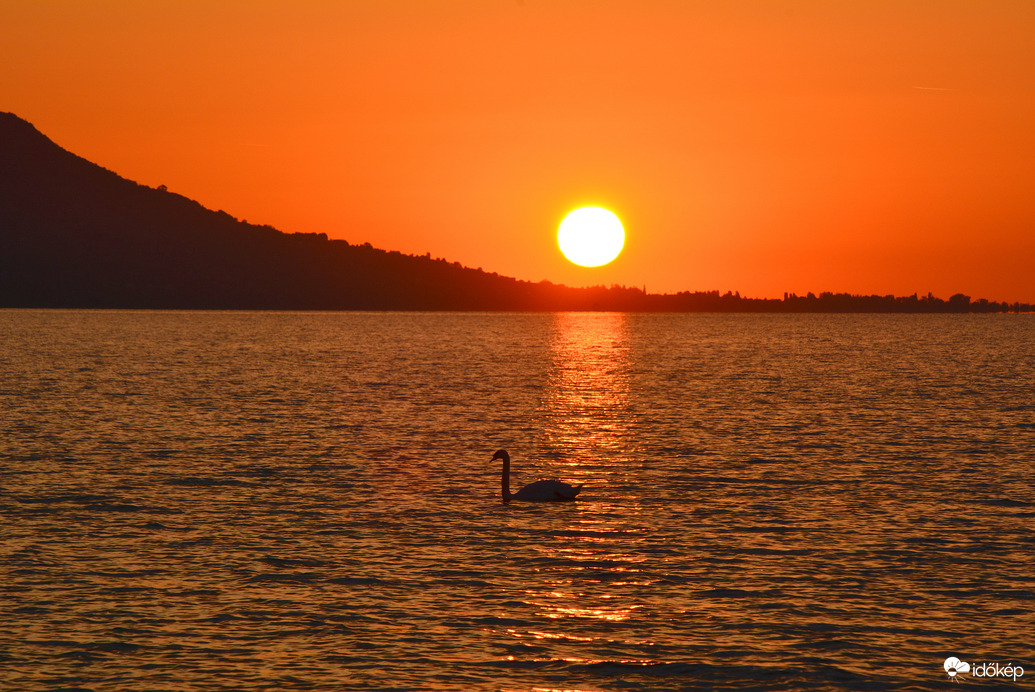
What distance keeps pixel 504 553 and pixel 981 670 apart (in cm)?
1103

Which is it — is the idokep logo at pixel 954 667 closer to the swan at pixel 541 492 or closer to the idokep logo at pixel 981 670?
the idokep logo at pixel 981 670

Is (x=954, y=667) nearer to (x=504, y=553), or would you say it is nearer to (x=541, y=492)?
(x=504, y=553)

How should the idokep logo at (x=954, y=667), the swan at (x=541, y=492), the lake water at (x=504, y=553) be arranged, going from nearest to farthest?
the idokep logo at (x=954, y=667), the lake water at (x=504, y=553), the swan at (x=541, y=492)

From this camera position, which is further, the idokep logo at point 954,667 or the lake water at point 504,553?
the lake water at point 504,553

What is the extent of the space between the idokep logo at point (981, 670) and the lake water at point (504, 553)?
0.67 ft

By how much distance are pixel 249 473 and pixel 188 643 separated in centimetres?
1934

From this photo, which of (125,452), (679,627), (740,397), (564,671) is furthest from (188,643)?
(740,397)

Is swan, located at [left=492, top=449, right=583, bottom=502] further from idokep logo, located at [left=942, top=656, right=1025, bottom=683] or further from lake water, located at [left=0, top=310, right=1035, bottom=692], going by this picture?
A: idokep logo, located at [left=942, top=656, right=1025, bottom=683]

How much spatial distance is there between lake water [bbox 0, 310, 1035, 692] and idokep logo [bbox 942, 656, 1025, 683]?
0.20 meters

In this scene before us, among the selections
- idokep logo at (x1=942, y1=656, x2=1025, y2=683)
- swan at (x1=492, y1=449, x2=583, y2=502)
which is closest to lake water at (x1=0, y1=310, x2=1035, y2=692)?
idokep logo at (x1=942, y1=656, x2=1025, y2=683)

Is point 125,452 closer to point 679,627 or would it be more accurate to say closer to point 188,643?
point 188,643

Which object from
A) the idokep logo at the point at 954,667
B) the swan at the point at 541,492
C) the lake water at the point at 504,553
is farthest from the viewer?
the swan at the point at 541,492

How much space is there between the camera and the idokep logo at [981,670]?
16.9m

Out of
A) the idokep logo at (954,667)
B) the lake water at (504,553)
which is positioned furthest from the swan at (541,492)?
the idokep logo at (954,667)
